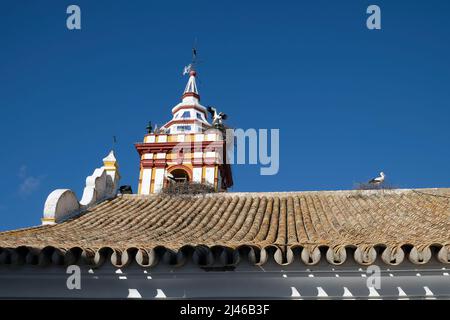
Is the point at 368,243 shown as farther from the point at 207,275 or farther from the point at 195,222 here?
the point at 195,222

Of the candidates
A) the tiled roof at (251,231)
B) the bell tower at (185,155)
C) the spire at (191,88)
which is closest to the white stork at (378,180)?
the tiled roof at (251,231)

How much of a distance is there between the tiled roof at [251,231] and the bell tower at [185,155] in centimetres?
1274

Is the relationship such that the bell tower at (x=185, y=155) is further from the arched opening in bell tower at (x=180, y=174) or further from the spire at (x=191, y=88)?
the spire at (x=191, y=88)

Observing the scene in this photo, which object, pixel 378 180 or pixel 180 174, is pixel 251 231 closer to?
pixel 378 180

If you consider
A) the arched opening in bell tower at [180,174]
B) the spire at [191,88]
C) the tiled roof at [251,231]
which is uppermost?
the spire at [191,88]

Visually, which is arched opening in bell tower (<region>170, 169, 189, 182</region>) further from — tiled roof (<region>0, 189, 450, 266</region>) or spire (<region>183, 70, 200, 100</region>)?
tiled roof (<region>0, 189, 450, 266</region>)

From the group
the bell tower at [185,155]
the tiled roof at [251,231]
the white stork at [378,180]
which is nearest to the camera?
the tiled roof at [251,231]

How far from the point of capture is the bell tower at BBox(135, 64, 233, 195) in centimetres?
2395

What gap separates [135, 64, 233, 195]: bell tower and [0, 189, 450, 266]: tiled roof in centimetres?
1274

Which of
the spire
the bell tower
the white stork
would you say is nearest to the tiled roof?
the white stork

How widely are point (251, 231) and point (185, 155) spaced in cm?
1772

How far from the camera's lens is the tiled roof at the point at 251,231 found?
5.38 metres
